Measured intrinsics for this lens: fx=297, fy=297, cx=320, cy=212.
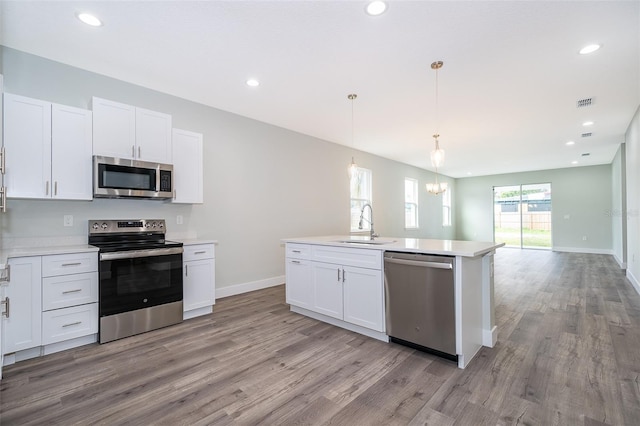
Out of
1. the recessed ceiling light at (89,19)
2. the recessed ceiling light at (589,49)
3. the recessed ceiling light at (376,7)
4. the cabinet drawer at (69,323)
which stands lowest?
the cabinet drawer at (69,323)

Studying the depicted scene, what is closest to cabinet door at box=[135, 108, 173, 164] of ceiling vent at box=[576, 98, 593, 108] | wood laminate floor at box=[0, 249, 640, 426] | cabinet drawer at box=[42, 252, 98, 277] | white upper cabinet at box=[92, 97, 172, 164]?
white upper cabinet at box=[92, 97, 172, 164]

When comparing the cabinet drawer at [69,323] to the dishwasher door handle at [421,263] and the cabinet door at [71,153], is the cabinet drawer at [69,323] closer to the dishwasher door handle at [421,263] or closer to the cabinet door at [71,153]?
the cabinet door at [71,153]

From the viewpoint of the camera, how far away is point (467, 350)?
2311 millimetres

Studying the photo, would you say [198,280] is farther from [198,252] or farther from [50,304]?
[50,304]

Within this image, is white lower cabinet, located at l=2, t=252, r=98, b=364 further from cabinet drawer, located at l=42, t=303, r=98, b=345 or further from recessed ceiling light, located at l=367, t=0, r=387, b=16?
recessed ceiling light, located at l=367, t=0, r=387, b=16

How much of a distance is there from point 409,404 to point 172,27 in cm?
328

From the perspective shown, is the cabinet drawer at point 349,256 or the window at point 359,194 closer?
the cabinet drawer at point 349,256

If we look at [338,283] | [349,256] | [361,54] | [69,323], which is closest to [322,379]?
[338,283]

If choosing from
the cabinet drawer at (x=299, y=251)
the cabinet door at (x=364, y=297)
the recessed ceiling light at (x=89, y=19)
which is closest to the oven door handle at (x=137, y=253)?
the cabinet drawer at (x=299, y=251)

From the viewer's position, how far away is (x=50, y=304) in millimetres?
2504

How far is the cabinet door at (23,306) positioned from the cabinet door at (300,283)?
2247mm

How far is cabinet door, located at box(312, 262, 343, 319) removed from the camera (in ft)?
9.93

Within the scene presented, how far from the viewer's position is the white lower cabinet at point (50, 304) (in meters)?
2.33

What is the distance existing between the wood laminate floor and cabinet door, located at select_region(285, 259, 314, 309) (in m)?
0.23
